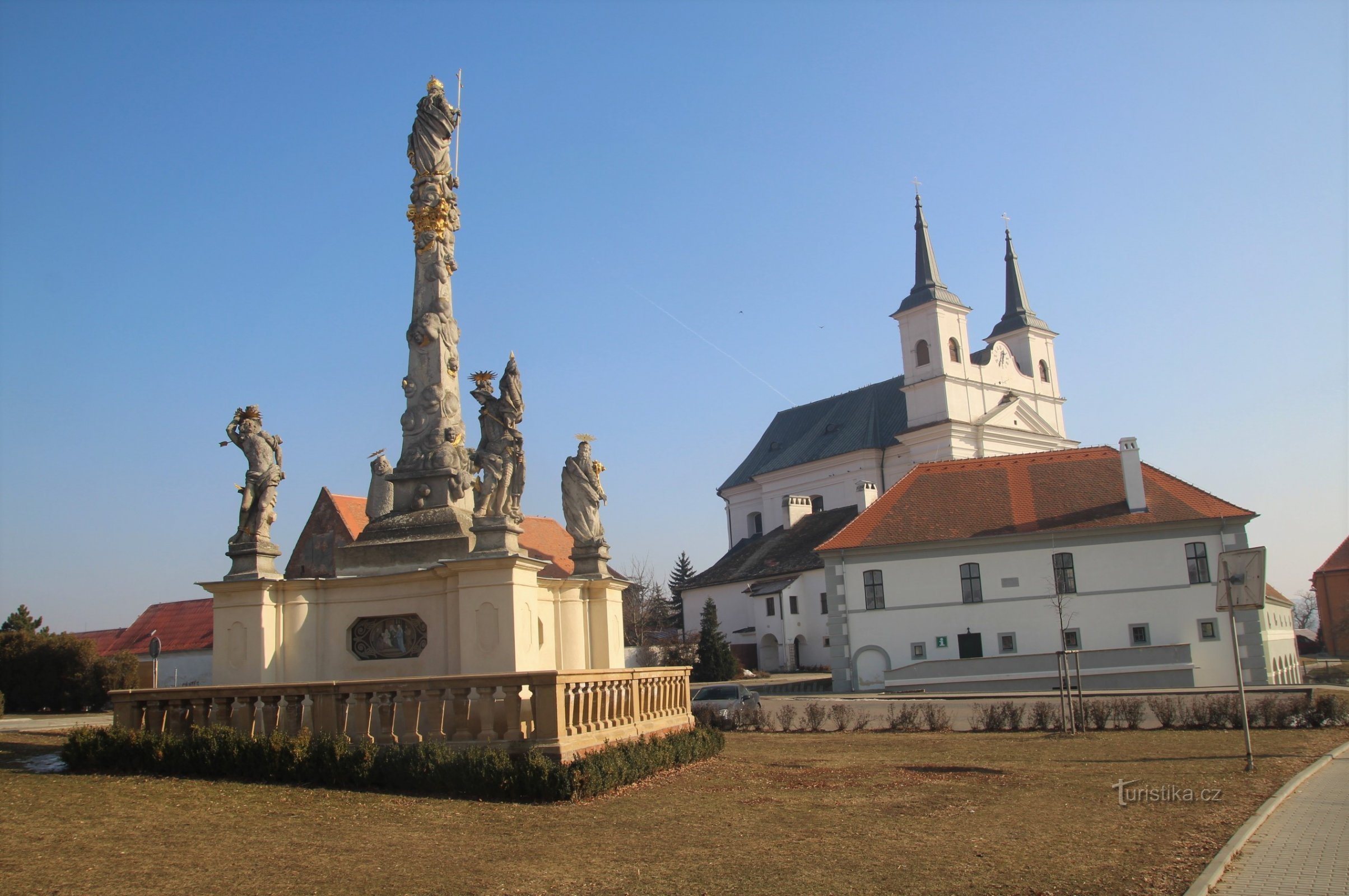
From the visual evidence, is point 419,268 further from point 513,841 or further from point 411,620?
point 513,841

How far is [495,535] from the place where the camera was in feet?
42.6

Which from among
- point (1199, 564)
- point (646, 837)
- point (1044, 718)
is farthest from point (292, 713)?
point (1199, 564)

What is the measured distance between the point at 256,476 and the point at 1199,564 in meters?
31.9

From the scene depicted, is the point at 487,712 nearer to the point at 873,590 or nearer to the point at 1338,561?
the point at 873,590

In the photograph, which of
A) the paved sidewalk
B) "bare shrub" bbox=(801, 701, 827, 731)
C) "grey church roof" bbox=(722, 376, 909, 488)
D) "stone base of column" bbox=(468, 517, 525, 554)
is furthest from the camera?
"grey church roof" bbox=(722, 376, 909, 488)

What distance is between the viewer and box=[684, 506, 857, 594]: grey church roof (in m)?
58.6

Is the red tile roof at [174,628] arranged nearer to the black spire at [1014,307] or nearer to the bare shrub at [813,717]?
the bare shrub at [813,717]

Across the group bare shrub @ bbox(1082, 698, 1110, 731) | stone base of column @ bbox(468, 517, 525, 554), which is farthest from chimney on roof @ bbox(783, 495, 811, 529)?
stone base of column @ bbox(468, 517, 525, 554)

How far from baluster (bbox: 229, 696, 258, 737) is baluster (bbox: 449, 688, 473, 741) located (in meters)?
2.24

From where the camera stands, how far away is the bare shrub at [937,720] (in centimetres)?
2012

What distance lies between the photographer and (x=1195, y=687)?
106 ft

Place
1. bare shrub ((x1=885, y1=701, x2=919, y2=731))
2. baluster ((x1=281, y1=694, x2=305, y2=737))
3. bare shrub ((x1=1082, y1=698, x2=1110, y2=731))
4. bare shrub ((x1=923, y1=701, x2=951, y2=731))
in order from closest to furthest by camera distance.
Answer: baluster ((x1=281, y1=694, x2=305, y2=737)) → bare shrub ((x1=1082, y1=698, x2=1110, y2=731)) → bare shrub ((x1=923, y1=701, x2=951, y2=731)) → bare shrub ((x1=885, y1=701, x2=919, y2=731))

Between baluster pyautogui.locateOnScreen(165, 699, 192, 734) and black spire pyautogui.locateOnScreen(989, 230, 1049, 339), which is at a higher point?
black spire pyautogui.locateOnScreen(989, 230, 1049, 339)

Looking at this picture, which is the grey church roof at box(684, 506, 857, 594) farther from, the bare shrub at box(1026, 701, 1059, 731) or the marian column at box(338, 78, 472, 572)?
the marian column at box(338, 78, 472, 572)
